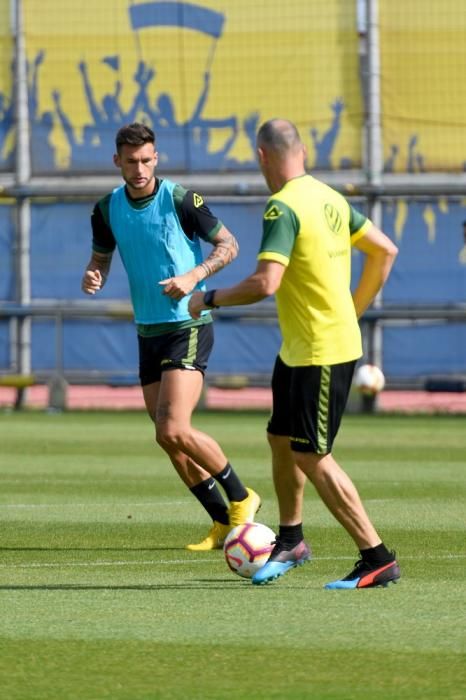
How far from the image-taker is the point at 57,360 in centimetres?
2552

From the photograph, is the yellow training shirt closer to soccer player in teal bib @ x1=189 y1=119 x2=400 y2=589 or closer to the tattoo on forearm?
soccer player in teal bib @ x1=189 y1=119 x2=400 y2=589

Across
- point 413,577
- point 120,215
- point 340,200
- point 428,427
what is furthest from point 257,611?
point 428,427

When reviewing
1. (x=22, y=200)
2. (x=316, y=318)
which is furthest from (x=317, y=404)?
(x=22, y=200)

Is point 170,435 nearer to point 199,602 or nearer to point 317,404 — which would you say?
point 317,404

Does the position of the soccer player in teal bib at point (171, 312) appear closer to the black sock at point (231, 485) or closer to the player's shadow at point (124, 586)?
the black sock at point (231, 485)

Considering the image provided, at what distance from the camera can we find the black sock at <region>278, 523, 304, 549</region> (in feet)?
28.4

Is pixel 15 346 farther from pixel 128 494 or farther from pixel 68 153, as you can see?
pixel 128 494

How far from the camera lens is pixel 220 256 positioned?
985 centimetres

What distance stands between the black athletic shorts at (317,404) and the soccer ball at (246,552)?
2.44 ft

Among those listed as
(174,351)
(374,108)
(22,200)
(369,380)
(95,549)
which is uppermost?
(374,108)

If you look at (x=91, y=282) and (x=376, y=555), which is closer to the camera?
(x=376, y=555)

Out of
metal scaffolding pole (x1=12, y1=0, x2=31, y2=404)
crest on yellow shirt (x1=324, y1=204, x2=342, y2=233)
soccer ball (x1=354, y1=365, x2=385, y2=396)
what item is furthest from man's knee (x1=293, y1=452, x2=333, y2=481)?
metal scaffolding pole (x1=12, y1=0, x2=31, y2=404)

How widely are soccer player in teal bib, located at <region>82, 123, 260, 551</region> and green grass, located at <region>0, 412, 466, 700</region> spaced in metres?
0.47

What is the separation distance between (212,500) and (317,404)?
8.24 feet
